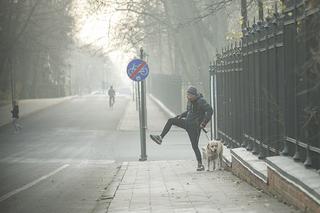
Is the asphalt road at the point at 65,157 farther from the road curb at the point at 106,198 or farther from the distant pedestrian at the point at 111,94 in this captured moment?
the distant pedestrian at the point at 111,94

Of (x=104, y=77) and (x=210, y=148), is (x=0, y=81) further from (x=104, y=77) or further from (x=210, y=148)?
(x=104, y=77)

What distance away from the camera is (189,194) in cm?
1024

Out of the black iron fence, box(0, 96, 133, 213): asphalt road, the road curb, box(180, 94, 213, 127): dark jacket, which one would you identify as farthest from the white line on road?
the black iron fence

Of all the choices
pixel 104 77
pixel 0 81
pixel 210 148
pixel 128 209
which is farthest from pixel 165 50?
pixel 104 77

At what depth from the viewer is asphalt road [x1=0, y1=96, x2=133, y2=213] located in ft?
38.9

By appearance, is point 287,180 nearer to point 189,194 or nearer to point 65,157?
point 189,194

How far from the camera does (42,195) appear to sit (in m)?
12.6

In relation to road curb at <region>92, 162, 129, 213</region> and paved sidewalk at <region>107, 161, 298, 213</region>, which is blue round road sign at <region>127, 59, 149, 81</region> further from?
road curb at <region>92, 162, 129, 213</region>

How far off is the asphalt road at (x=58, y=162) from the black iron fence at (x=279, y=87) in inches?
124

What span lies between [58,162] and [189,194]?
11251 millimetres

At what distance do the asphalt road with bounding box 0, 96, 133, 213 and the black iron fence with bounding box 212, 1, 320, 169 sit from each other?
3.14m

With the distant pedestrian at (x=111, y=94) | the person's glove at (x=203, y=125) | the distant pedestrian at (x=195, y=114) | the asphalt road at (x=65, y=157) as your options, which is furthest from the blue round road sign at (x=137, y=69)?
the distant pedestrian at (x=111, y=94)

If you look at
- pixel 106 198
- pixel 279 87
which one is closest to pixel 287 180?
pixel 279 87

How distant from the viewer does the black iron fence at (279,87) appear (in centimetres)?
785
